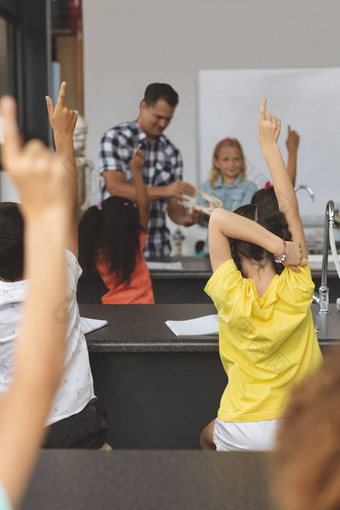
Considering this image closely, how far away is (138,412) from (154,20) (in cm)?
386

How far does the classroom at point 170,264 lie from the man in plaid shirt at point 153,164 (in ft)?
0.04

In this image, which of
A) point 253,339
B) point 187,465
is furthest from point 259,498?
point 253,339

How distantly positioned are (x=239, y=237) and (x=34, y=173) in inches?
51.0

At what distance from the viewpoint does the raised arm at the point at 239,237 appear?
5.62 feet

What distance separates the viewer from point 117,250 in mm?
2926

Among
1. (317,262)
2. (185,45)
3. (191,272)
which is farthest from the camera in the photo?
(185,45)

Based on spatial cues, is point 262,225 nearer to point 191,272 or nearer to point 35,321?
point 35,321

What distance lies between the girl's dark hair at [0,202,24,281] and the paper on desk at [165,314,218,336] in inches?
23.2

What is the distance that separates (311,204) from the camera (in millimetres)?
5285

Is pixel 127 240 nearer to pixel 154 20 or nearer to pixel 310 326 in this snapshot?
pixel 310 326

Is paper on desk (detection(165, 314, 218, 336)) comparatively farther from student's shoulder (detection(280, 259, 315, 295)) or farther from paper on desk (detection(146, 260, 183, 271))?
paper on desk (detection(146, 260, 183, 271))

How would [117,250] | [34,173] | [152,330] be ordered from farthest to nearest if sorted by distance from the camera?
[117,250] → [152,330] → [34,173]

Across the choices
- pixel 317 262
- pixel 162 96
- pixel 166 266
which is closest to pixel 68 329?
pixel 166 266

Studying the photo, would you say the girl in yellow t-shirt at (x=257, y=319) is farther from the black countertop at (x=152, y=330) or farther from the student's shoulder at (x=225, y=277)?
the black countertop at (x=152, y=330)
